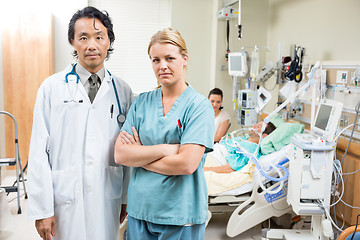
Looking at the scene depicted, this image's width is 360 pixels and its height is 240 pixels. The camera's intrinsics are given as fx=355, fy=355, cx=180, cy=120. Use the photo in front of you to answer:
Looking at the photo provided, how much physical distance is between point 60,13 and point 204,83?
2.28 metres

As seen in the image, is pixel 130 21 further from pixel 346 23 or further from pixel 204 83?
pixel 346 23

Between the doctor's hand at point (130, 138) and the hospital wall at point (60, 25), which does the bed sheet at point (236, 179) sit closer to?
the doctor's hand at point (130, 138)

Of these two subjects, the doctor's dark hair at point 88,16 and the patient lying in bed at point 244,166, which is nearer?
the doctor's dark hair at point 88,16

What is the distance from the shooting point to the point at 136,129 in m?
1.46

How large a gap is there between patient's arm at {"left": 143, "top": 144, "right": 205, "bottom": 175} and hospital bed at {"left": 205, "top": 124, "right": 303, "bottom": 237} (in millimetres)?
1588

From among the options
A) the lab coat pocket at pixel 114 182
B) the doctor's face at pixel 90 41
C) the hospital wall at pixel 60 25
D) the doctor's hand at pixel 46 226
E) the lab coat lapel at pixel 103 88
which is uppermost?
the hospital wall at pixel 60 25

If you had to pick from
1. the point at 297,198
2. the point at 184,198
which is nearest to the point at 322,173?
the point at 297,198

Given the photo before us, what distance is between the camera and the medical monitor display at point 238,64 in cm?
426

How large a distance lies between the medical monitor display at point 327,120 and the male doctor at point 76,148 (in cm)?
163

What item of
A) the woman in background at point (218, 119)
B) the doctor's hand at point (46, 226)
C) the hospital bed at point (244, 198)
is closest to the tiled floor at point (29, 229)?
the hospital bed at point (244, 198)

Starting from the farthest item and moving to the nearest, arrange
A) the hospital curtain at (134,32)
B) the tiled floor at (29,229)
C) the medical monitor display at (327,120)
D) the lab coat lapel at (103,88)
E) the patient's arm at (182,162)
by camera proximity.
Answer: the hospital curtain at (134,32)
the tiled floor at (29,229)
the medical monitor display at (327,120)
the lab coat lapel at (103,88)
the patient's arm at (182,162)

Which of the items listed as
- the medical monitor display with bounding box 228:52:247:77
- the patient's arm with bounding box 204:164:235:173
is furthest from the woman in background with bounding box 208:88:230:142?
the patient's arm with bounding box 204:164:235:173

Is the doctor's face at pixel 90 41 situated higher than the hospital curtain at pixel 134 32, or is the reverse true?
the hospital curtain at pixel 134 32

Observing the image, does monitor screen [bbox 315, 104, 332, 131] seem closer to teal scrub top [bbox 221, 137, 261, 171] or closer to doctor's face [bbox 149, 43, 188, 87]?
teal scrub top [bbox 221, 137, 261, 171]
